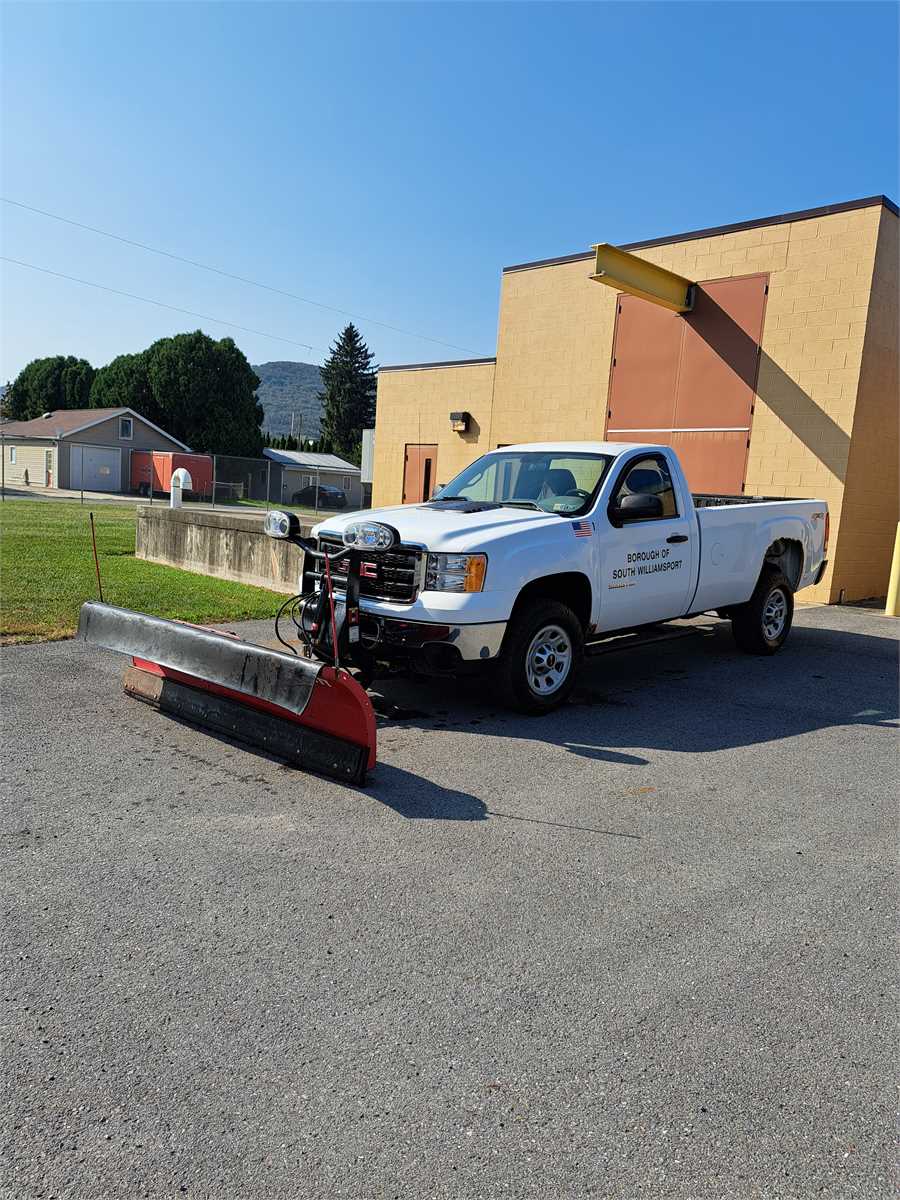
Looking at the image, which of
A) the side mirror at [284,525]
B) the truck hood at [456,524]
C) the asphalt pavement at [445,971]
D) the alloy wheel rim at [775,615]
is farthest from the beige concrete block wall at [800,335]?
the side mirror at [284,525]

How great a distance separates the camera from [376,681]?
7.68 m

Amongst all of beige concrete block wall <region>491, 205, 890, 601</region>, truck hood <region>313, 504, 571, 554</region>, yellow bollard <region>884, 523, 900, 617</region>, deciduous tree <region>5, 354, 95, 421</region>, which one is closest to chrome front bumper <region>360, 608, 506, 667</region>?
truck hood <region>313, 504, 571, 554</region>

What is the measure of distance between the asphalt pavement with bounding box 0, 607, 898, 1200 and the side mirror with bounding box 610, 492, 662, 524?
2.06 m

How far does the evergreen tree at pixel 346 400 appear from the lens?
88375 millimetres

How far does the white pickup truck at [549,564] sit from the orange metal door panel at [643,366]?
6.92 m

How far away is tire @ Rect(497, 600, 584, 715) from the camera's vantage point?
6375 mm

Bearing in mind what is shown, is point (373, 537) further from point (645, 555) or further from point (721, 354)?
point (721, 354)

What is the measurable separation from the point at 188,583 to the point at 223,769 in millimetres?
7582

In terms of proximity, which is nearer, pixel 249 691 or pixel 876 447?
pixel 249 691

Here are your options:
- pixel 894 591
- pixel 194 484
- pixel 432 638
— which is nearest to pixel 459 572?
pixel 432 638

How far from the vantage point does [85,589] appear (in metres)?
11.1

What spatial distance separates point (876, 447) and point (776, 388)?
1.80m

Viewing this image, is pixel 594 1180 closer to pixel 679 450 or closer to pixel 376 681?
pixel 376 681

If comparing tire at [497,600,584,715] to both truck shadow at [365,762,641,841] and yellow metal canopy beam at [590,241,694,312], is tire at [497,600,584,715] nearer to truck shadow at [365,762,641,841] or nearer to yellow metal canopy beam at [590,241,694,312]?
truck shadow at [365,762,641,841]
